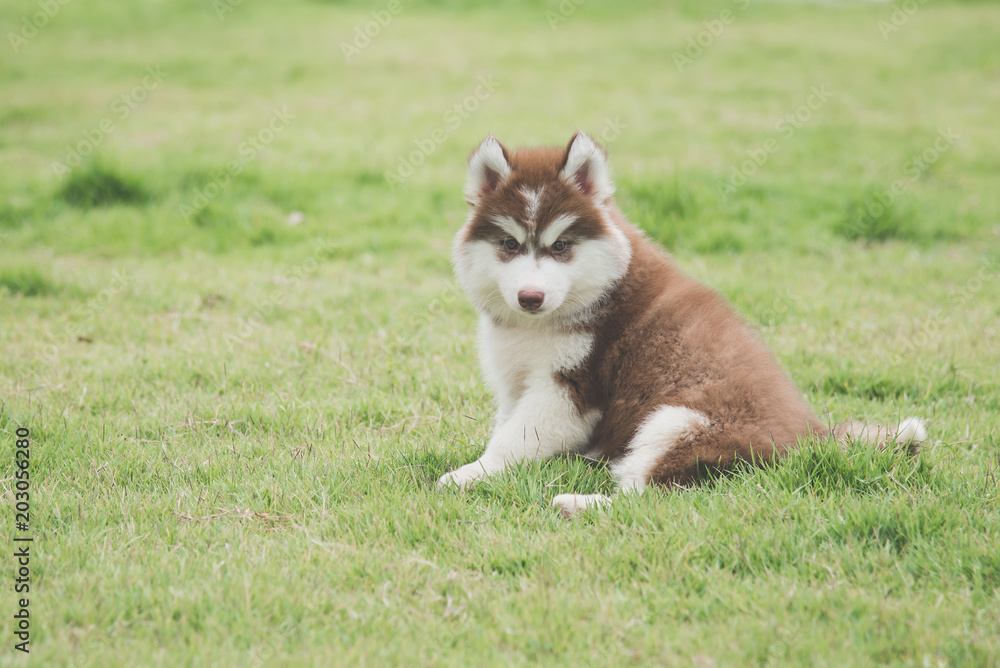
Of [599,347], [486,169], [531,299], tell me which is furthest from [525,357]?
[486,169]

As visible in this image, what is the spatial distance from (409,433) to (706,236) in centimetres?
449

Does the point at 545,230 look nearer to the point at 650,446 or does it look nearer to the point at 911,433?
the point at 650,446

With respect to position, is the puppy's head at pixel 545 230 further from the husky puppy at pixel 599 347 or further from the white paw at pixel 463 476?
the white paw at pixel 463 476

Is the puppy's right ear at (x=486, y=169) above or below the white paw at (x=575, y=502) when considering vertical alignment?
above

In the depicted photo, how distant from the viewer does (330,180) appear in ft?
30.1

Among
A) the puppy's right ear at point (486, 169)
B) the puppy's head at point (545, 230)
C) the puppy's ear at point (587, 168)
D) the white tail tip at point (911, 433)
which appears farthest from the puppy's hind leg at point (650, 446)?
the puppy's right ear at point (486, 169)

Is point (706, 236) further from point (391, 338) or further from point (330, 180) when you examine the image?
point (330, 180)

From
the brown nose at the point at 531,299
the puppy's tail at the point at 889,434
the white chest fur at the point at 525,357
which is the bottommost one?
the puppy's tail at the point at 889,434

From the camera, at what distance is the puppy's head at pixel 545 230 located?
3885 millimetres

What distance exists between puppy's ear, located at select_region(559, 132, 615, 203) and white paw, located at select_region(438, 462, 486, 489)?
4.73ft

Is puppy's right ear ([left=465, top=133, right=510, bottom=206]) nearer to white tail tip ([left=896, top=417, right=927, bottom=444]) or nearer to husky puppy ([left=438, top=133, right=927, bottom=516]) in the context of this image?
husky puppy ([left=438, top=133, right=927, bottom=516])

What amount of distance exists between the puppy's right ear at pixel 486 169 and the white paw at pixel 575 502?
1563mm

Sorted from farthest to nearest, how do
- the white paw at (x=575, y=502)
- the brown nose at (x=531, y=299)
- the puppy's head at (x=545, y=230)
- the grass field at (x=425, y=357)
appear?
the puppy's head at (x=545, y=230) < the brown nose at (x=531, y=299) < the white paw at (x=575, y=502) < the grass field at (x=425, y=357)

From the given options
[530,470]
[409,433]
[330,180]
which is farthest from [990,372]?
[330,180]
